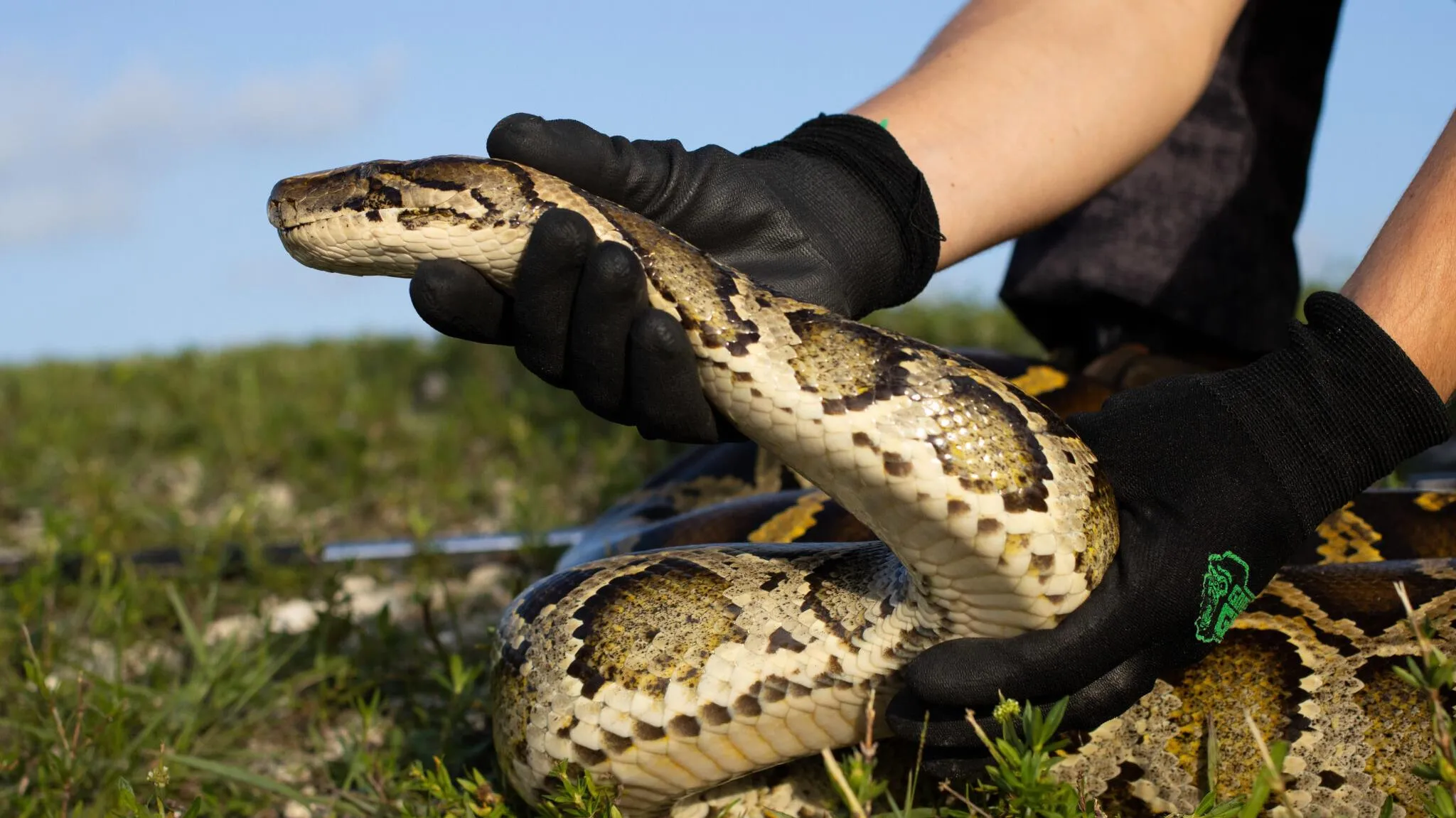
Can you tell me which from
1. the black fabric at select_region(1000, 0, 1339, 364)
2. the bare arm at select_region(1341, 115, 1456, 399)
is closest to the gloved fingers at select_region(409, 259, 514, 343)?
the bare arm at select_region(1341, 115, 1456, 399)

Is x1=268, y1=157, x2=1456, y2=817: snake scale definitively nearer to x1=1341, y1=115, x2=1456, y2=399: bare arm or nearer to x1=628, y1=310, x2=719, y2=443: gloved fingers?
x1=628, y1=310, x2=719, y2=443: gloved fingers

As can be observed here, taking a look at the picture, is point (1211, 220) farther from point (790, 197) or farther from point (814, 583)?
point (814, 583)

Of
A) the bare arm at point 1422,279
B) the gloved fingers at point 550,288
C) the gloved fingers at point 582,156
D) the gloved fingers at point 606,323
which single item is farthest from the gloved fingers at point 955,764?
the gloved fingers at point 582,156

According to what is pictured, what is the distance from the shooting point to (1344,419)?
279 centimetres

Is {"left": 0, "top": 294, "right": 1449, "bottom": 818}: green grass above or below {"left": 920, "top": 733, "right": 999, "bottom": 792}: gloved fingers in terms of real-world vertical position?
below

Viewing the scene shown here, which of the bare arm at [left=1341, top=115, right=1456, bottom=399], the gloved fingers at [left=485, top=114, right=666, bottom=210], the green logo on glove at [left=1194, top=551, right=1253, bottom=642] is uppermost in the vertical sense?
the bare arm at [left=1341, top=115, right=1456, bottom=399]

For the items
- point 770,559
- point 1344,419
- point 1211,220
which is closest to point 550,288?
point 770,559

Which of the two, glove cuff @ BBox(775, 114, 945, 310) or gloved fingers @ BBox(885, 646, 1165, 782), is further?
glove cuff @ BBox(775, 114, 945, 310)

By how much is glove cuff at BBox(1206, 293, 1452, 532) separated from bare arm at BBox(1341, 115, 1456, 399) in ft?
0.29

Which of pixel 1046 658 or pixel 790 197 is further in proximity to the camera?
pixel 790 197

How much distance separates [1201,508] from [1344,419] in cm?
41

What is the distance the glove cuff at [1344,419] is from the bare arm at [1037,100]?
1304 mm

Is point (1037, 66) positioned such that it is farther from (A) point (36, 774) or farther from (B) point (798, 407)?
(A) point (36, 774)

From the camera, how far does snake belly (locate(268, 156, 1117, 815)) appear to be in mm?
2574
